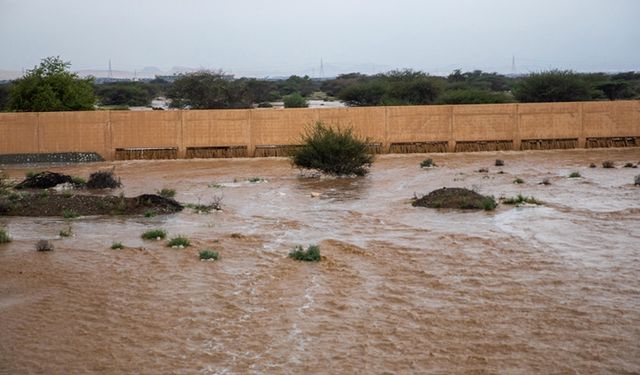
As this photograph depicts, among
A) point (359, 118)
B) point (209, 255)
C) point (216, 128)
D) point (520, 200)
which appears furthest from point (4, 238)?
point (359, 118)

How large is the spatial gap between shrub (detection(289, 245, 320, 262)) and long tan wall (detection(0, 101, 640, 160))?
857 inches

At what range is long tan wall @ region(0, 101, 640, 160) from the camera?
33.9m

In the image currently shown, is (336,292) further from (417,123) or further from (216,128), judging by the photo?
(417,123)

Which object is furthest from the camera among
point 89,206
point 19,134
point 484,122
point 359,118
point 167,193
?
point 484,122

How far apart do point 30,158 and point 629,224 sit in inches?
1021

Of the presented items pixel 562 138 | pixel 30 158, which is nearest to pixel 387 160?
pixel 562 138

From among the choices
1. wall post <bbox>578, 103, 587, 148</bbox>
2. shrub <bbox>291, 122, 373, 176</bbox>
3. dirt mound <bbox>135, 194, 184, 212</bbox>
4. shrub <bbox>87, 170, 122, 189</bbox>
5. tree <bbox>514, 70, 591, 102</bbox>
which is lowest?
dirt mound <bbox>135, 194, 184, 212</bbox>

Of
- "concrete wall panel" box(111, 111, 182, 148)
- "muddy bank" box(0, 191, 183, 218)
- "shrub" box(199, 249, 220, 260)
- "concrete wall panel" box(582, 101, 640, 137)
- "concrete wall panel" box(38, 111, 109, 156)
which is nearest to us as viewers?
"shrub" box(199, 249, 220, 260)

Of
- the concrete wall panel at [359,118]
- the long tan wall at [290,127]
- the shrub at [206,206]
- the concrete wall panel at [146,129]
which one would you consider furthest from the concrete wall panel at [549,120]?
the shrub at [206,206]

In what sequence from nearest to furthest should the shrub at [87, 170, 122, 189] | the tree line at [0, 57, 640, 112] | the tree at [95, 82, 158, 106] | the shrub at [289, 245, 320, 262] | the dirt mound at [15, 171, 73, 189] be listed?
the shrub at [289, 245, 320, 262]
the dirt mound at [15, 171, 73, 189]
the shrub at [87, 170, 122, 189]
the tree line at [0, 57, 640, 112]
the tree at [95, 82, 158, 106]

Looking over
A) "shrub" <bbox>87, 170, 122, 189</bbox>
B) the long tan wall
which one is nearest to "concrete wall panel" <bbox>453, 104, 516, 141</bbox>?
the long tan wall

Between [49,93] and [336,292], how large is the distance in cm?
3145

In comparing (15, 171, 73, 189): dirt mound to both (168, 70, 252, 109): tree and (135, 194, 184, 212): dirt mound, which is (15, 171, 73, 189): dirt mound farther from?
(168, 70, 252, 109): tree

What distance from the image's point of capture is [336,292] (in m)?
10.5
